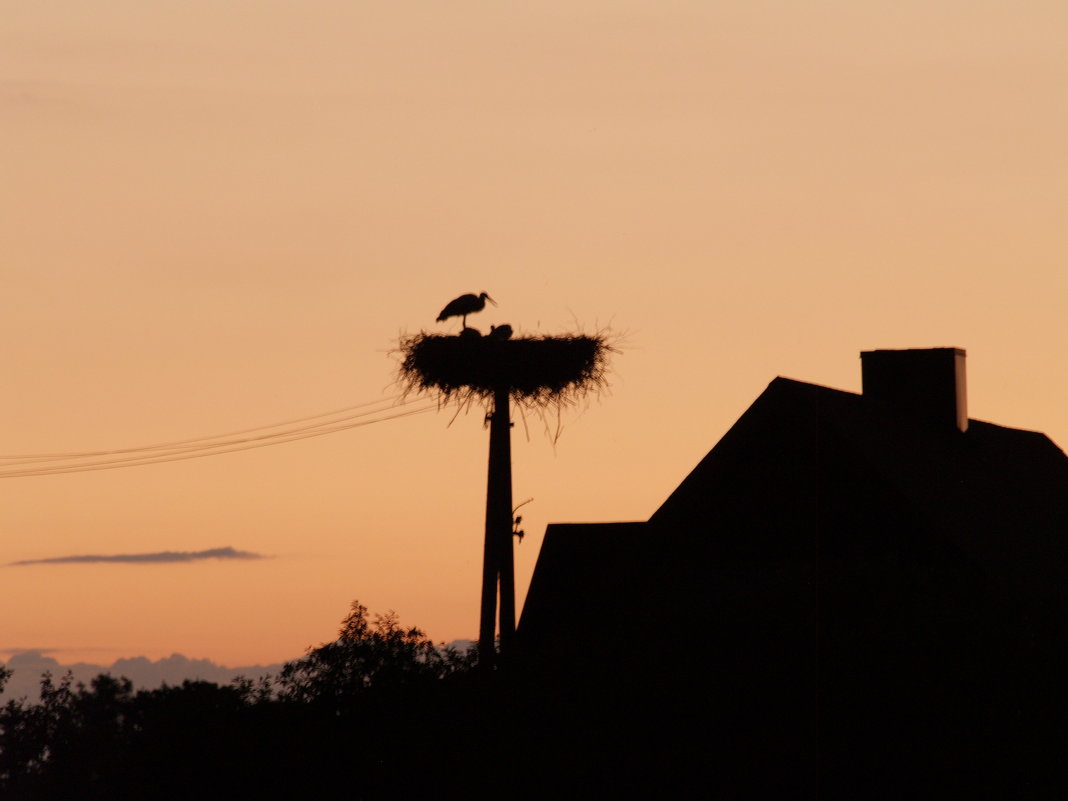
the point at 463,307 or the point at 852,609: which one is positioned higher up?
the point at 463,307

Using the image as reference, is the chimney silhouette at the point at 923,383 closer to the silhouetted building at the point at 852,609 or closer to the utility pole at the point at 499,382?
the silhouetted building at the point at 852,609

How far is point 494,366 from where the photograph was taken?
27969 millimetres

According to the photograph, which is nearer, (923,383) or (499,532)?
(499,532)

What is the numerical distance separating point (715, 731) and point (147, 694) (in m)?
12.2

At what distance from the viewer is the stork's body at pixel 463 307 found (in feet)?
96.1

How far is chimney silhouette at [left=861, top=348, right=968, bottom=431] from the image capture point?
30.6 metres

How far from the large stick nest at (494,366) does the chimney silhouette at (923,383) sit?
571 cm

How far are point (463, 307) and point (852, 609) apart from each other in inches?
366

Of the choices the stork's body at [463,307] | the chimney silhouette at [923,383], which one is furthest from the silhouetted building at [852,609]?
the stork's body at [463,307]

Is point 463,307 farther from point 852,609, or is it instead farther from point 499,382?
point 852,609

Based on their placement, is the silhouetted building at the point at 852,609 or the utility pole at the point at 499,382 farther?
the utility pole at the point at 499,382

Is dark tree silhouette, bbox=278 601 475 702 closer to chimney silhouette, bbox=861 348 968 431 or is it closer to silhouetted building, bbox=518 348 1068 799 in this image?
silhouetted building, bbox=518 348 1068 799

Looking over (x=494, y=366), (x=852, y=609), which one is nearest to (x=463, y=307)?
(x=494, y=366)

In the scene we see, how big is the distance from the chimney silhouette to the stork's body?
681 cm
